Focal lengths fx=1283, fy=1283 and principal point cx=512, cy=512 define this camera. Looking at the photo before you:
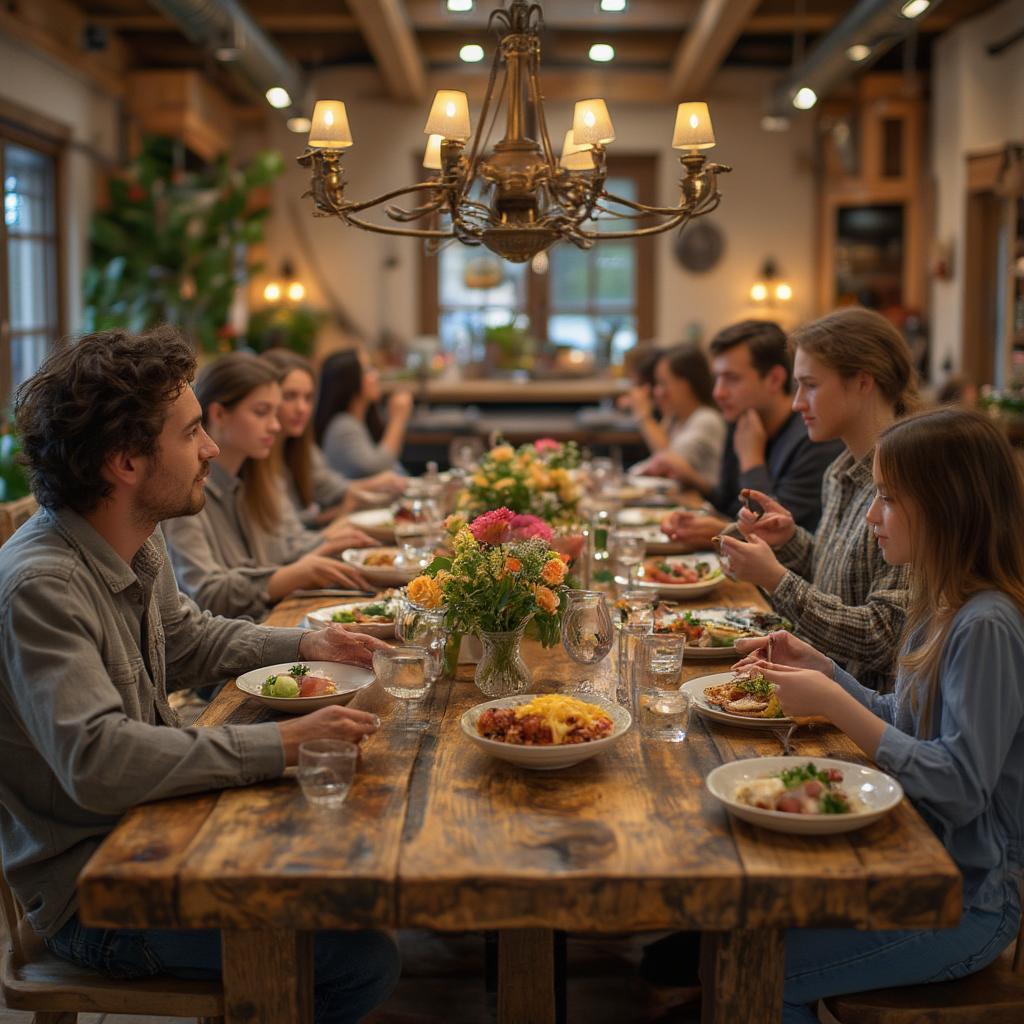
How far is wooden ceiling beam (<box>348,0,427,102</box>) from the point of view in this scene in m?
7.04

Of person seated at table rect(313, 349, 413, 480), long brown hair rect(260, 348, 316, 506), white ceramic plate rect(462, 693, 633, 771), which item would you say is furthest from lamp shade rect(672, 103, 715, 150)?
person seated at table rect(313, 349, 413, 480)

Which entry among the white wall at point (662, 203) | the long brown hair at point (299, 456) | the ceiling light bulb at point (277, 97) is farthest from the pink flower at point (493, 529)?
the white wall at point (662, 203)

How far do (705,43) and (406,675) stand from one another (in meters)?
6.92

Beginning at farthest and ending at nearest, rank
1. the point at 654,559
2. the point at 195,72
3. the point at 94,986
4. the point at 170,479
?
the point at 195,72 < the point at 654,559 < the point at 170,479 < the point at 94,986

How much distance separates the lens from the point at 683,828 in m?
1.58

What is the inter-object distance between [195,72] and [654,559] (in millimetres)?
6565

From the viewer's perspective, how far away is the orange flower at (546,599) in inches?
81.5

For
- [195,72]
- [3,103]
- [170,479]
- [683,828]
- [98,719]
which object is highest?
[195,72]

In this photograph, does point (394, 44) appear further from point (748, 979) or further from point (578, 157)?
point (748, 979)

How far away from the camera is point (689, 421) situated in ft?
17.9

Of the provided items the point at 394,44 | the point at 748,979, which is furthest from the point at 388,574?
the point at 394,44

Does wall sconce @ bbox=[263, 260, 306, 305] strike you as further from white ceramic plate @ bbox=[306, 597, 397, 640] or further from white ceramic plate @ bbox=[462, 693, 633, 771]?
white ceramic plate @ bbox=[462, 693, 633, 771]

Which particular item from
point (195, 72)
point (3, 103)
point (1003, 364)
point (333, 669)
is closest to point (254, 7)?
point (195, 72)

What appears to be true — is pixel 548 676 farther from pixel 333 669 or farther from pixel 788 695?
pixel 788 695
